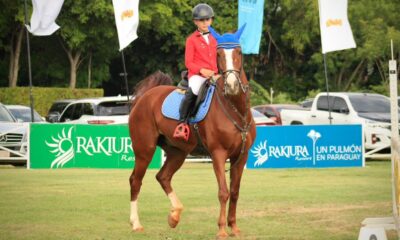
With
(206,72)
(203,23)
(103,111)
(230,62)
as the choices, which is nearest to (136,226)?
(206,72)

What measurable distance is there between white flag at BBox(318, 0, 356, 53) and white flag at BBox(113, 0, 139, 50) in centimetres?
572

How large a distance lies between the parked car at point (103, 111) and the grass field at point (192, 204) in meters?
5.71

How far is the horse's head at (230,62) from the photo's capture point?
11266mm

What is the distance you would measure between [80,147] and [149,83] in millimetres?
11242

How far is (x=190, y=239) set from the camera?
446 inches

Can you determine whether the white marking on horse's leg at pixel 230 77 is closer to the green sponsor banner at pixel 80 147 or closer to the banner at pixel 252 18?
the green sponsor banner at pixel 80 147

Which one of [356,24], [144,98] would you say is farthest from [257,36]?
[356,24]

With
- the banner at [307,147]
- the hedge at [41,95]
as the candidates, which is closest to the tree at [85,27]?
the hedge at [41,95]

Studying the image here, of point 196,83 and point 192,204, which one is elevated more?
point 196,83

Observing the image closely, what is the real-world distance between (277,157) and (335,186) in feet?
20.8

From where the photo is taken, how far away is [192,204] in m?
15.7

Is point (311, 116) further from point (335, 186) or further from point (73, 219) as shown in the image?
point (73, 219)

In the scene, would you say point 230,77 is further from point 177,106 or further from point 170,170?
point 170,170

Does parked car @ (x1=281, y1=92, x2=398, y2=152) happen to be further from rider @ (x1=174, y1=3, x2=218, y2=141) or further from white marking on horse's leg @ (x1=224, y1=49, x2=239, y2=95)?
white marking on horse's leg @ (x1=224, y1=49, x2=239, y2=95)
